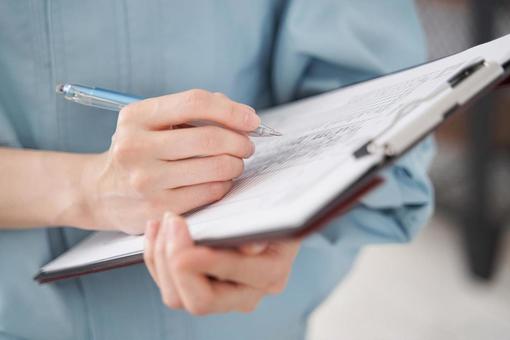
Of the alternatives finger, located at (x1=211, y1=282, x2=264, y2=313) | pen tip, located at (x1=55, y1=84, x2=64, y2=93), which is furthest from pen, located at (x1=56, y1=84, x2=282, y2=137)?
finger, located at (x1=211, y1=282, x2=264, y2=313)

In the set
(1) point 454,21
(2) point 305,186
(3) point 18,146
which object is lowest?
(1) point 454,21

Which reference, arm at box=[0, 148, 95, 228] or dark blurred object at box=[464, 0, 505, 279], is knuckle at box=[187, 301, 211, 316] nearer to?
arm at box=[0, 148, 95, 228]

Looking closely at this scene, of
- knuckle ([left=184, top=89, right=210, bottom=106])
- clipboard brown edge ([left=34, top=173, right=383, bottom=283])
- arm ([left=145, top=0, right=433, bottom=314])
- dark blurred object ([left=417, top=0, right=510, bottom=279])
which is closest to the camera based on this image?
clipboard brown edge ([left=34, top=173, right=383, bottom=283])

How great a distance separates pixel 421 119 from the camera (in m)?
0.31

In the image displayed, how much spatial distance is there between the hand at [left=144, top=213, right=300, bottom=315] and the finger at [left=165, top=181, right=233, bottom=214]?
0.05 m

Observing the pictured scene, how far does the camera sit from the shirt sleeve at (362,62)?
0.51 m

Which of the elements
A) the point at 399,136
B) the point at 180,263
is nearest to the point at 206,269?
the point at 180,263

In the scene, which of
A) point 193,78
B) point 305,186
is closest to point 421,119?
point 305,186

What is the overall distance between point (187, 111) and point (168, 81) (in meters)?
0.13

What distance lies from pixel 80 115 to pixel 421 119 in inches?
10.4

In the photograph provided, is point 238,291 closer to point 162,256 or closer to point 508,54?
point 162,256

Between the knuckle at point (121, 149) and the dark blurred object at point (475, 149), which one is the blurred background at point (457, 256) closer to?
the dark blurred object at point (475, 149)

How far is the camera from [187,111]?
38cm

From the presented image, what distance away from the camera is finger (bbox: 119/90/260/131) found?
0.38 meters
